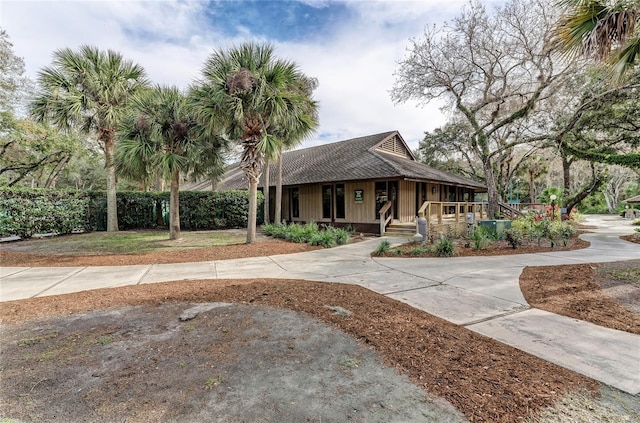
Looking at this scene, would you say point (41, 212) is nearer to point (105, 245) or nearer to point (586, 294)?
point (105, 245)

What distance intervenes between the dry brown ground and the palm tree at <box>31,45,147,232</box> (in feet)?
31.3

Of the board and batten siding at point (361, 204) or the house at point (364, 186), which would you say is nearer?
the house at point (364, 186)

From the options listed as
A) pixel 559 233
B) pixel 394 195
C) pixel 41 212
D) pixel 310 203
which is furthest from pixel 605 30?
pixel 41 212

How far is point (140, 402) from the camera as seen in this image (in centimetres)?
210

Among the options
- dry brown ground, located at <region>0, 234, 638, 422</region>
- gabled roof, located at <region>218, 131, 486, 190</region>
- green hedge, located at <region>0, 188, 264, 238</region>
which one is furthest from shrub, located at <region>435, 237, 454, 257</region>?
green hedge, located at <region>0, 188, 264, 238</region>

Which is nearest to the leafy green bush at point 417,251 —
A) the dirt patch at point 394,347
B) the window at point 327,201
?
the dirt patch at point 394,347

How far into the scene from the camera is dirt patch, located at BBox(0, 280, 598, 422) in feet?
7.09

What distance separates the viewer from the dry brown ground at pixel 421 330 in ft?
7.16

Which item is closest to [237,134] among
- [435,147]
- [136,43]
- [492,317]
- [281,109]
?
[281,109]

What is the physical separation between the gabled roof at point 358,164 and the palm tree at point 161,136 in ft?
17.6

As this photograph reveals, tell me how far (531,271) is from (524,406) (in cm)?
520

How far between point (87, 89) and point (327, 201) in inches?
472

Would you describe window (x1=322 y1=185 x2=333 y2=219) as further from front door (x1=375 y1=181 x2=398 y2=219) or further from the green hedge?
the green hedge

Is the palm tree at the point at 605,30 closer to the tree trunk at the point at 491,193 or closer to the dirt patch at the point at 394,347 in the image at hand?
the dirt patch at the point at 394,347
